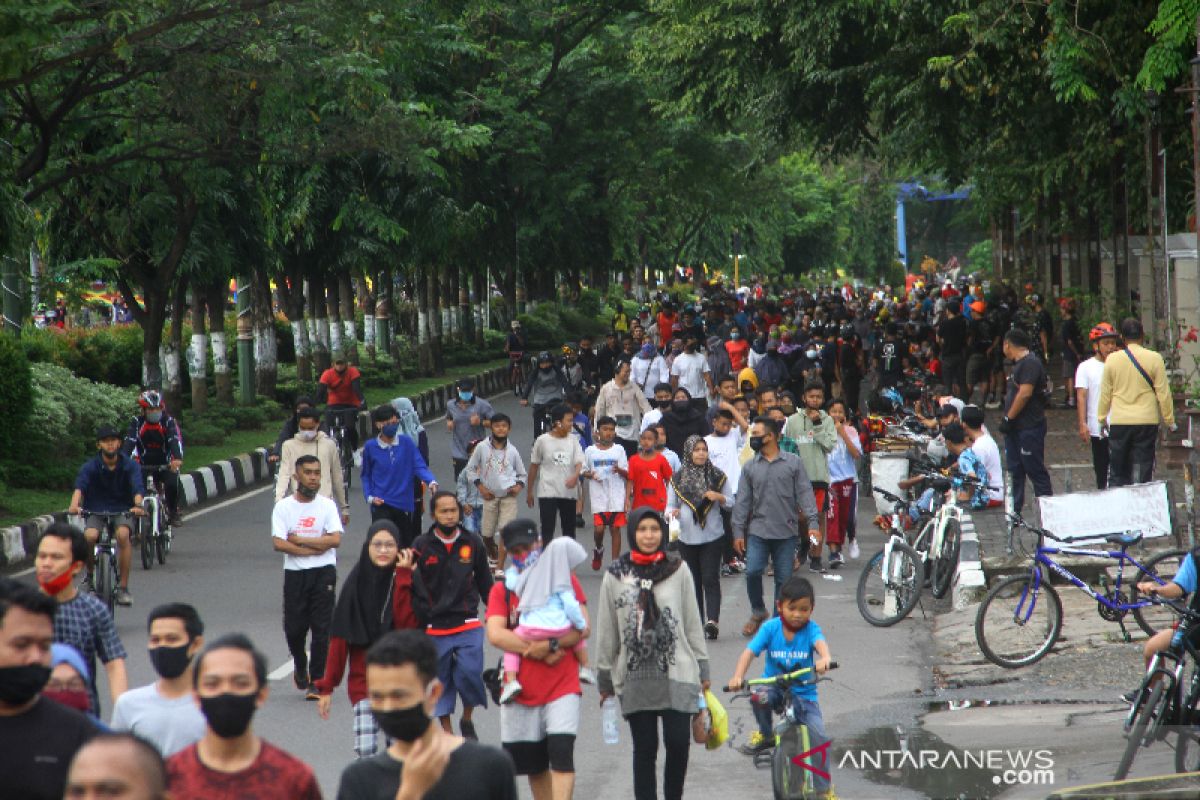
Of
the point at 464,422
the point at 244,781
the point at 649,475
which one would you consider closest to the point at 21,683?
the point at 244,781

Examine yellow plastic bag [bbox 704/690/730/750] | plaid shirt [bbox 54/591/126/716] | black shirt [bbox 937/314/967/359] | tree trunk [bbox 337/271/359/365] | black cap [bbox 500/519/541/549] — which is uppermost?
tree trunk [bbox 337/271/359/365]

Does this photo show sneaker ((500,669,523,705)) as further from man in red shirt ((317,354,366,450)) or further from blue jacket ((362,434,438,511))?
man in red shirt ((317,354,366,450))

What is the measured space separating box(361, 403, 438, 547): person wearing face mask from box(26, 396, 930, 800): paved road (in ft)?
3.91

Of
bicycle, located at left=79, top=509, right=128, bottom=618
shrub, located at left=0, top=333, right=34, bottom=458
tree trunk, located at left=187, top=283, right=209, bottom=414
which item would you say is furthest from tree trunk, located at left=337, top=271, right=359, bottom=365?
bicycle, located at left=79, top=509, right=128, bottom=618

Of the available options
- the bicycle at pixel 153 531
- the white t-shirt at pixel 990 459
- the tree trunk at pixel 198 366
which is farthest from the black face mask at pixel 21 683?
the tree trunk at pixel 198 366

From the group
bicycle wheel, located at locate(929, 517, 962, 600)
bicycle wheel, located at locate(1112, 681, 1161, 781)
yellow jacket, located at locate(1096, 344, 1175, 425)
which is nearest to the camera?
bicycle wheel, located at locate(1112, 681, 1161, 781)

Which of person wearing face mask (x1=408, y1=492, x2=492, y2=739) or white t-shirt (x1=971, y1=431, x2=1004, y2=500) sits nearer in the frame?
person wearing face mask (x1=408, y1=492, x2=492, y2=739)

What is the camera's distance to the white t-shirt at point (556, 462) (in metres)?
14.5

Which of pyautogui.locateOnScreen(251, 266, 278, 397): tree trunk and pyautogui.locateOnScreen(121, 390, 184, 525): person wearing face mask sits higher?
pyautogui.locateOnScreen(251, 266, 278, 397): tree trunk

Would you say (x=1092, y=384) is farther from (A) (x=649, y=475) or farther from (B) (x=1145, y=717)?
(B) (x=1145, y=717)

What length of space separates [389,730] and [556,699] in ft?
9.33

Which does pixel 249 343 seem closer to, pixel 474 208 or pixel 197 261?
pixel 197 261

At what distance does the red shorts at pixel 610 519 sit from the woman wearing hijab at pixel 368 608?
613 centimetres

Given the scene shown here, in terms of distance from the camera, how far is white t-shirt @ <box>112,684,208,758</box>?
546 cm
